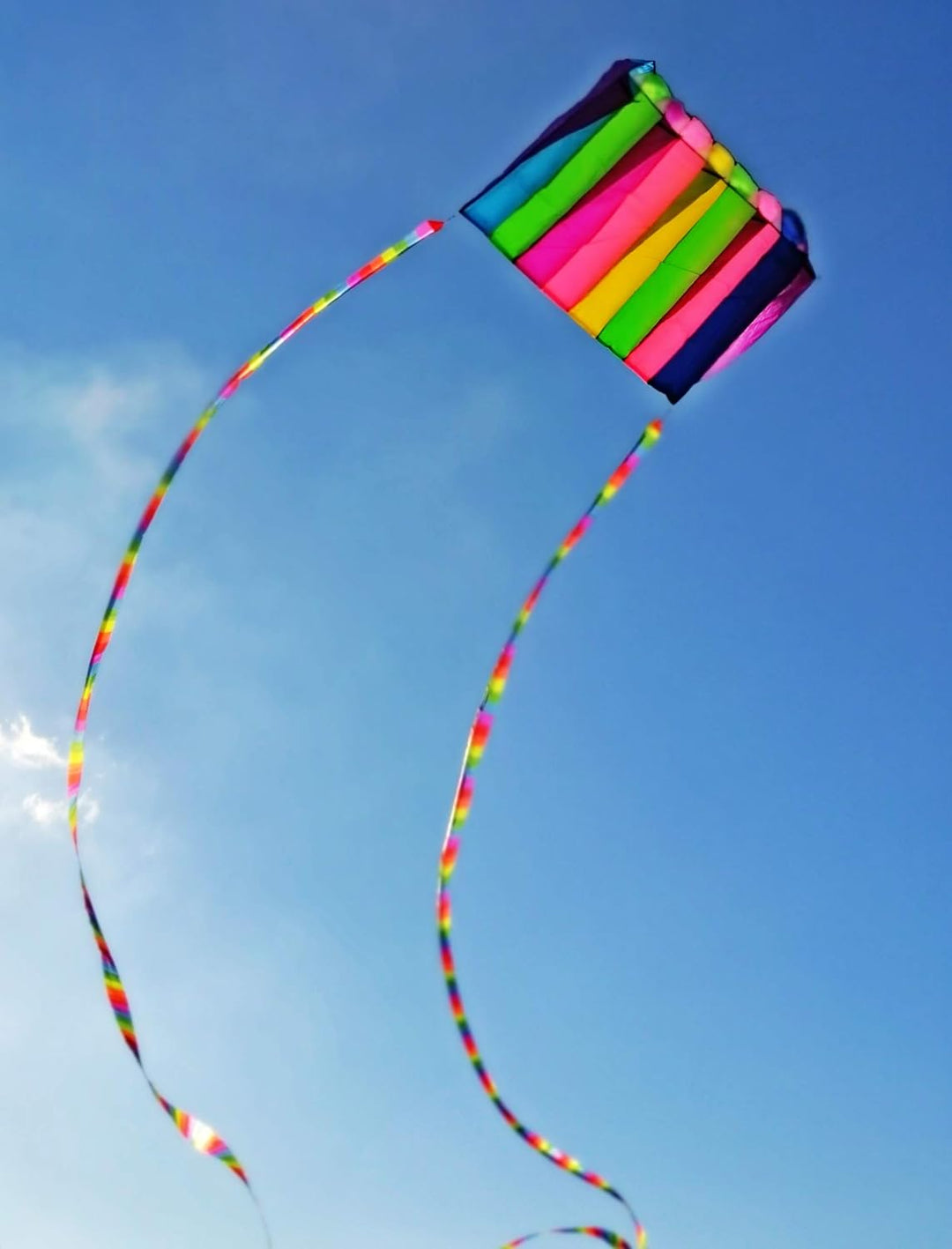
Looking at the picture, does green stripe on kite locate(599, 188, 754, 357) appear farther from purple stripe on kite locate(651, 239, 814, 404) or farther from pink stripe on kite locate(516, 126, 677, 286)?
pink stripe on kite locate(516, 126, 677, 286)

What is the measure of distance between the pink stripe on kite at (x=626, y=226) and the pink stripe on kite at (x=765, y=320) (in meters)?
1.68

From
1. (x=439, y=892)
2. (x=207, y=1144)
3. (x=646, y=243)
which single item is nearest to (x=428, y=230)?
(x=646, y=243)

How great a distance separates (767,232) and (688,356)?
5.53ft

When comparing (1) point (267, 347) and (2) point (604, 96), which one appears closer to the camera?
(1) point (267, 347)

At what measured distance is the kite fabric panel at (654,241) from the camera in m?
12.9

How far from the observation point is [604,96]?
1244cm

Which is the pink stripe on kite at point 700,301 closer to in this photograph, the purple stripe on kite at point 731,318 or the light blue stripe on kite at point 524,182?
the purple stripe on kite at point 731,318

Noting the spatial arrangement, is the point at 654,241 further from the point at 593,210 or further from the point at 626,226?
the point at 593,210

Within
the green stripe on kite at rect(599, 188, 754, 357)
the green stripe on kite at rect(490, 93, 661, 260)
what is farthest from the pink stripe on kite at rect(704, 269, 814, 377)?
the green stripe on kite at rect(490, 93, 661, 260)

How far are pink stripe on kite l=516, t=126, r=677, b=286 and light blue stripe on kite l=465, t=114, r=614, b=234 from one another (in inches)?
21.0

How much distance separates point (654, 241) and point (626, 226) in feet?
1.37

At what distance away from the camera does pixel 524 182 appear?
12.8 m

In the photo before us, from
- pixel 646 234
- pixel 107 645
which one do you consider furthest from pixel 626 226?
pixel 107 645

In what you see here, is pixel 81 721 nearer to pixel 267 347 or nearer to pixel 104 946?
pixel 104 946
